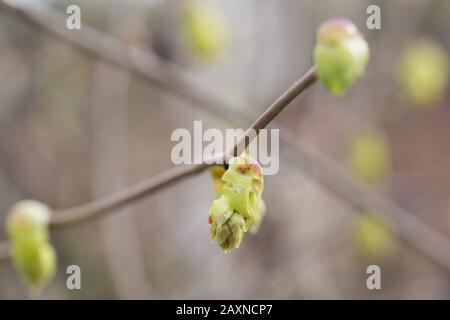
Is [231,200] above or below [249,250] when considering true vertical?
below

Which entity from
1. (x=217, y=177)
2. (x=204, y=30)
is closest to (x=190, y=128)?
(x=204, y=30)

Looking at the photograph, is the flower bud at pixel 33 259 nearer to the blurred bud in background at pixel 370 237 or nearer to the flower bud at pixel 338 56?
the flower bud at pixel 338 56

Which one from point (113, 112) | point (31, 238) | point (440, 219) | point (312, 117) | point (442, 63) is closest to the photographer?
point (31, 238)

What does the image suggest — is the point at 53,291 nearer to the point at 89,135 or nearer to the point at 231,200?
the point at 89,135

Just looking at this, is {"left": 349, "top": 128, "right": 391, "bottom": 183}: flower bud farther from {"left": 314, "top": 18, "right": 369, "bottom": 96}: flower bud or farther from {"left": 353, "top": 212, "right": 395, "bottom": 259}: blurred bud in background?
{"left": 314, "top": 18, "right": 369, "bottom": 96}: flower bud

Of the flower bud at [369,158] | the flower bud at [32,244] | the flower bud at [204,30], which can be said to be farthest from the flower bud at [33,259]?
the flower bud at [369,158]

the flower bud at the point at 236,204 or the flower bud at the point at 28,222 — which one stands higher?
the flower bud at the point at 28,222
